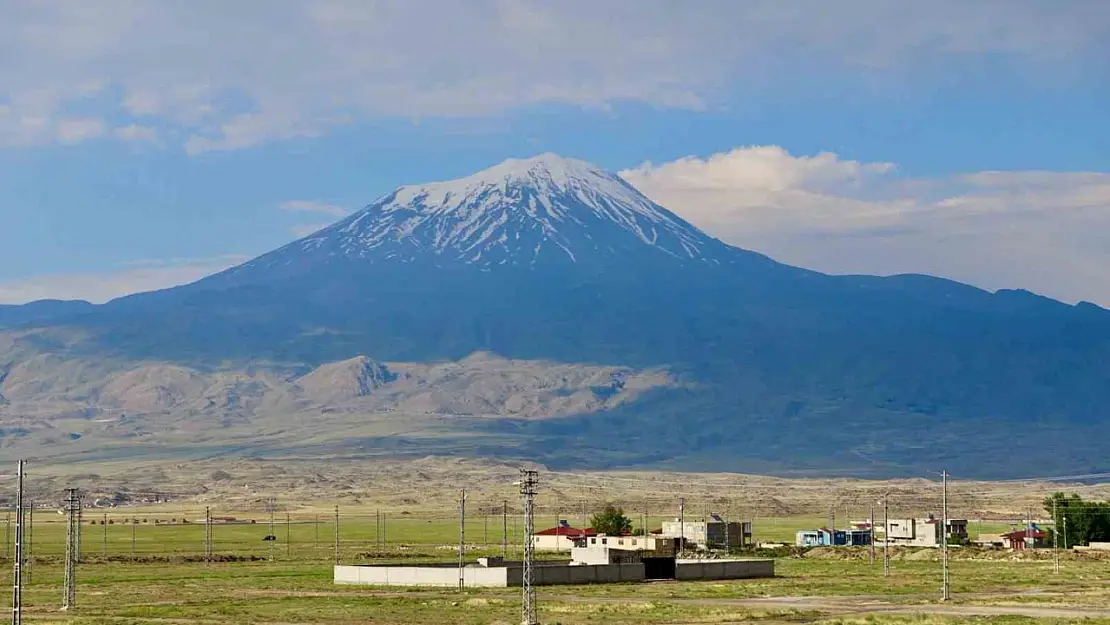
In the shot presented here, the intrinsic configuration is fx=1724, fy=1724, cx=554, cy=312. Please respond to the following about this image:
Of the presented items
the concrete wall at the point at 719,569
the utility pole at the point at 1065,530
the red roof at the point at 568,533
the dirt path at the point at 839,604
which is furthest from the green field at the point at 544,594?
the red roof at the point at 568,533

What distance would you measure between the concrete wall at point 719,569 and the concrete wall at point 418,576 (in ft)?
45.4

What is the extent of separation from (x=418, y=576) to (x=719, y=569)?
20.8m

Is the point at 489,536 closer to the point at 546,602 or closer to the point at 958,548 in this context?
the point at 958,548

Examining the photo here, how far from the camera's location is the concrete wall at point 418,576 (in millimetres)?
104250

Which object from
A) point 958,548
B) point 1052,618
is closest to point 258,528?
point 958,548

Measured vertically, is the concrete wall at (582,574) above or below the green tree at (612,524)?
below

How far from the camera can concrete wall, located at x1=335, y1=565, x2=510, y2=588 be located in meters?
104

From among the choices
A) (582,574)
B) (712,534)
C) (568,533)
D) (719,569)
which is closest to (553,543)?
(568,533)

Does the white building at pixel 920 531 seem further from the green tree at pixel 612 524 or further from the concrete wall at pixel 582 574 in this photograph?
the concrete wall at pixel 582 574

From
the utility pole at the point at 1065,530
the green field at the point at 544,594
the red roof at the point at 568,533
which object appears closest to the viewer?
the green field at the point at 544,594

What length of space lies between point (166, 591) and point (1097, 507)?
90.2 m

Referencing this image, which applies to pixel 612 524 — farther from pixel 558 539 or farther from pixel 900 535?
pixel 900 535

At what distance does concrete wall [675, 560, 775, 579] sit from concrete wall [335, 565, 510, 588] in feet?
45.4

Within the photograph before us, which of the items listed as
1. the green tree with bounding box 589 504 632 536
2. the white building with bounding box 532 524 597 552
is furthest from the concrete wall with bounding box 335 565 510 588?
the green tree with bounding box 589 504 632 536
